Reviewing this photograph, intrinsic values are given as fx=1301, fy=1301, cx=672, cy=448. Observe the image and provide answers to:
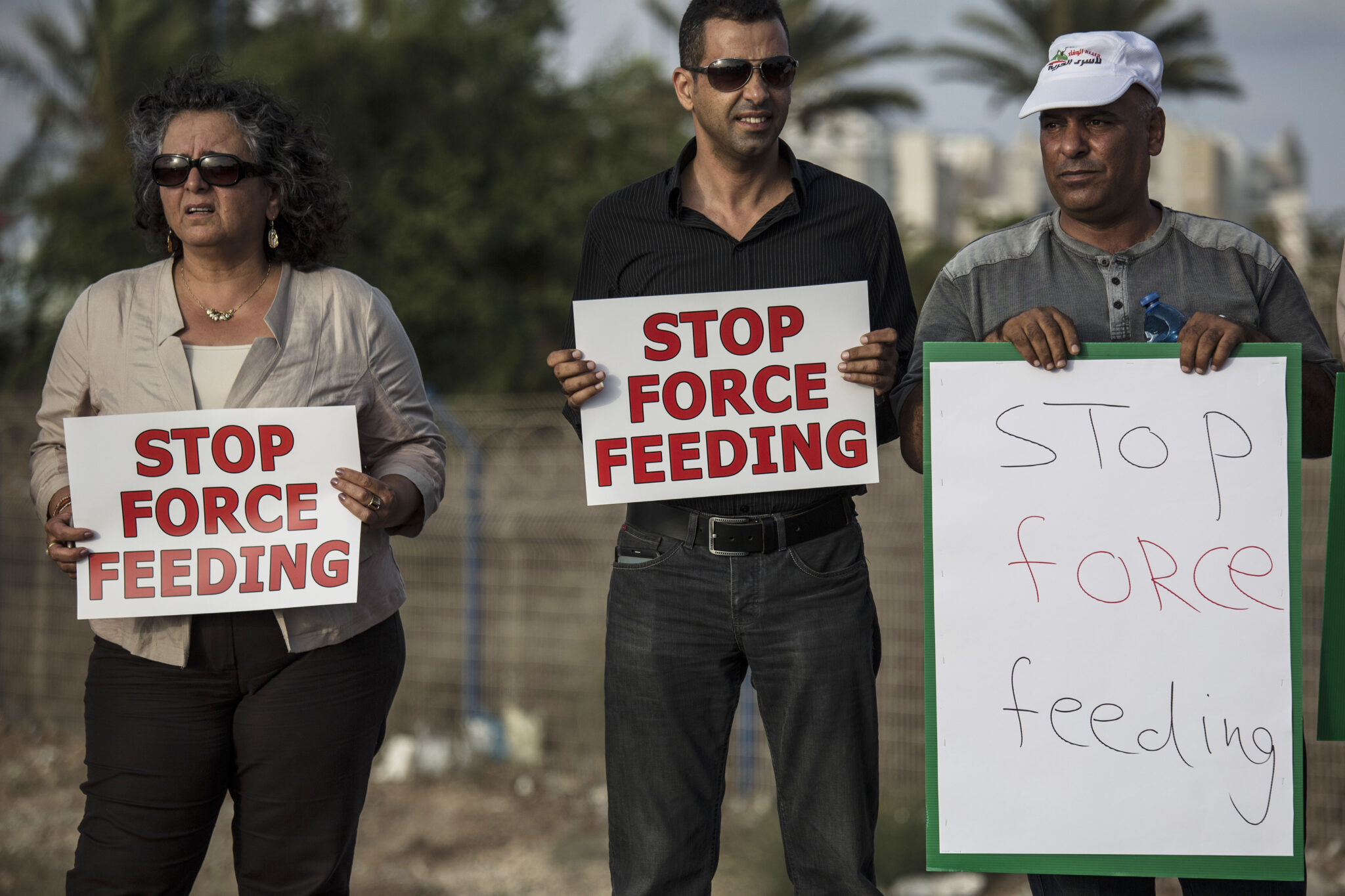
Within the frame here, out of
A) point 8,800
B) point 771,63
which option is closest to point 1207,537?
point 771,63

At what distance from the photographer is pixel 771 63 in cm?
292

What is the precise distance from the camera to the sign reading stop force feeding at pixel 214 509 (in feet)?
9.66

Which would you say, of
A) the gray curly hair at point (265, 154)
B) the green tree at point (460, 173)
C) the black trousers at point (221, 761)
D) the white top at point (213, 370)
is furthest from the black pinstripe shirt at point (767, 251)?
the green tree at point (460, 173)

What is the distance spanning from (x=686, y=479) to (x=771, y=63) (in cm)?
96

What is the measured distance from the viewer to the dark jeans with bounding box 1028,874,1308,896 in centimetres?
280

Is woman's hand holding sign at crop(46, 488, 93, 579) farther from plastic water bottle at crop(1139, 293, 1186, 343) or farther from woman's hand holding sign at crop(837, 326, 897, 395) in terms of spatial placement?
plastic water bottle at crop(1139, 293, 1186, 343)

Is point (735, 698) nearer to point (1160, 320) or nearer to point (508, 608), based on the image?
point (1160, 320)

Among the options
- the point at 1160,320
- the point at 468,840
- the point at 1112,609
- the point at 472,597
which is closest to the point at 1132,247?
the point at 1160,320

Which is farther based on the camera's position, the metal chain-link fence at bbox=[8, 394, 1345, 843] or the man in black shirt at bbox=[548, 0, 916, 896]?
the metal chain-link fence at bbox=[8, 394, 1345, 843]

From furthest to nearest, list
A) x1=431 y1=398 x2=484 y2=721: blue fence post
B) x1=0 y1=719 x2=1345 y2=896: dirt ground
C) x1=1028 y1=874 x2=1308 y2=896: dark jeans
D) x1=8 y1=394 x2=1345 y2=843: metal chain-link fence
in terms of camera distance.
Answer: x1=431 y1=398 x2=484 y2=721: blue fence post, x1=8 y1=394 x2=1345 y2=843: metal chain-link fence, x1=0 y1=719 x2=1345 y2=896: dirt ground, x1=1028 y1=874 x2=1308 y2=896: dark jeans

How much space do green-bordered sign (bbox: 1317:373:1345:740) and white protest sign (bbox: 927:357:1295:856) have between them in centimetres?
12

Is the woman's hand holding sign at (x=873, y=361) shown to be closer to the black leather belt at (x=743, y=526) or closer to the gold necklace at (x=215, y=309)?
the black leather belt at (x=743, y=526)

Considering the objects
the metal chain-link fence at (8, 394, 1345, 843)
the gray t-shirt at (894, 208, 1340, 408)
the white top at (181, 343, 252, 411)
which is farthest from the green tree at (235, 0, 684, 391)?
the gray t-shirt at (894, 208, 1340, 408)

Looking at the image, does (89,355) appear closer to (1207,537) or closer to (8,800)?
(1207,537)
